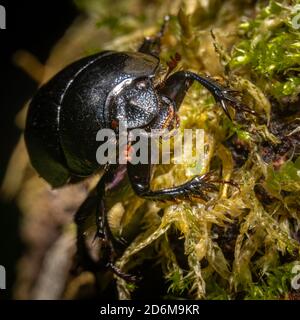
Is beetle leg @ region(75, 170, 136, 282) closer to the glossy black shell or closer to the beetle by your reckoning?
the beetle

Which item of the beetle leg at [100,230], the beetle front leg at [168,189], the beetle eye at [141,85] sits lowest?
the beetle leg at [100,230]

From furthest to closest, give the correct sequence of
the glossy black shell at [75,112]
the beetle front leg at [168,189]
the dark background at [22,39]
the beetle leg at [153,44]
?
the dark background at [22,39] < the beetle leg at [153,44] < the glossy black shell at [75,112] < the beetle front leg at [168,189]

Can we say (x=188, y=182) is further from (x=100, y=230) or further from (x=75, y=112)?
(x=75, y=112)

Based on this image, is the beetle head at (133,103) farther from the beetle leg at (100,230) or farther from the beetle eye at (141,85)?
the beetle leg at (100,230)

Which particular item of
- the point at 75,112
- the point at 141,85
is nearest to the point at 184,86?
the point at 141,85

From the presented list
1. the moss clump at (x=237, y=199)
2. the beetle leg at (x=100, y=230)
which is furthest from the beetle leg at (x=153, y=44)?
the beetle leg at (x=100, y=230)

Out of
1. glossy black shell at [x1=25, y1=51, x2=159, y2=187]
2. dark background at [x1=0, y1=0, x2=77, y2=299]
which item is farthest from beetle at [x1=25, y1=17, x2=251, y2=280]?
dark background at [x1=0, y1=0, x2=77, y2=299]
